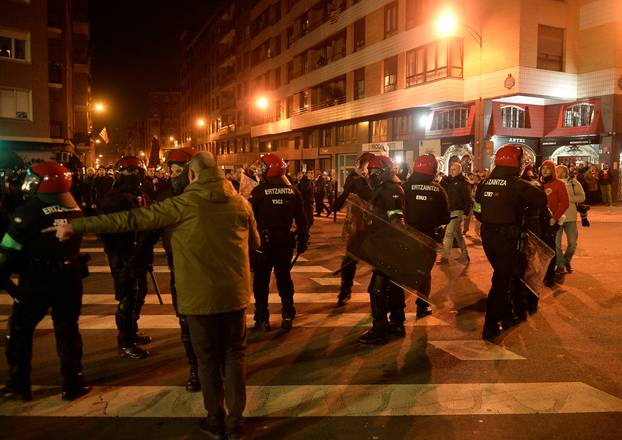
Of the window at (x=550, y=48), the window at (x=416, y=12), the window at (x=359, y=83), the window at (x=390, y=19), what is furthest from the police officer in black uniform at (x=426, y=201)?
the window at (x=359, y=83)

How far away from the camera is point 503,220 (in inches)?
237

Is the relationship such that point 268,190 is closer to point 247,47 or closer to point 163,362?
point 163,362

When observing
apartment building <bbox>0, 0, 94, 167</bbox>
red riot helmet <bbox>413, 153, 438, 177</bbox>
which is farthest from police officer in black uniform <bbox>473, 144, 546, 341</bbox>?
apartment building <bbox>0, 0, 94, 167</bbox>

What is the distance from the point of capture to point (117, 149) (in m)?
109

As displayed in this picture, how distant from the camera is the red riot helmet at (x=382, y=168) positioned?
20.7ft

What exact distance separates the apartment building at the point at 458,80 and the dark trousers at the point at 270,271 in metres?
20.8

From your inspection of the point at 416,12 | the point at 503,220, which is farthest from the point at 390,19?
the point at 503,220

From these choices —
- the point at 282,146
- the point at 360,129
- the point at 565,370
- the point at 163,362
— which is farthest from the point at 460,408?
the point at 282,146

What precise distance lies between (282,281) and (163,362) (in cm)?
176

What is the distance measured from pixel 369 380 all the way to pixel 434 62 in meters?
25.4

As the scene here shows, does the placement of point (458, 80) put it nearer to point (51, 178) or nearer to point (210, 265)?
point (51, 178)

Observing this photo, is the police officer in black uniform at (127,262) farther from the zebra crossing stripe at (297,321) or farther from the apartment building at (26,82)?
the apartment building at (26,82)

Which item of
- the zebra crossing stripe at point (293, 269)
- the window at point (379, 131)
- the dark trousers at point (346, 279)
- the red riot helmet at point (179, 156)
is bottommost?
the zebra crossing stripe at point (293, 269)

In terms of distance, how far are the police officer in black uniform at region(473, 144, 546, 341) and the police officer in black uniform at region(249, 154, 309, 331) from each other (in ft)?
7.02
